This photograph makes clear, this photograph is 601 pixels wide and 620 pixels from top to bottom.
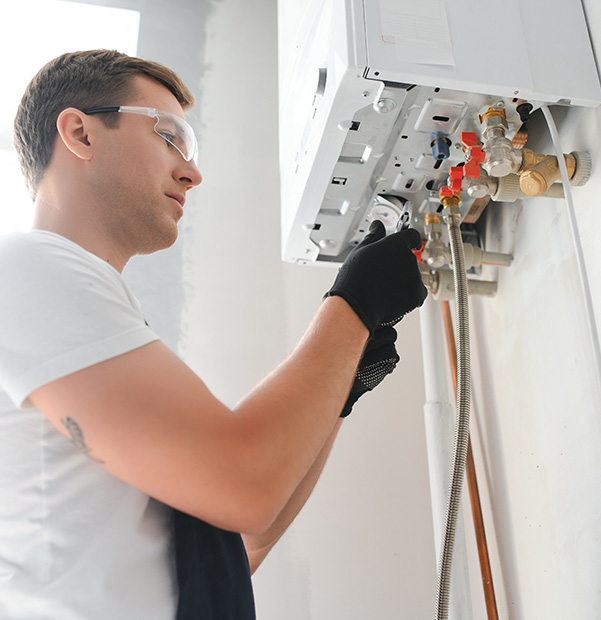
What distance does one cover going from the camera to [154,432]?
514mm

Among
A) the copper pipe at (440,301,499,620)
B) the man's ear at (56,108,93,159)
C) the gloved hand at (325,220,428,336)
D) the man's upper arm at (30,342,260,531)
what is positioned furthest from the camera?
the copper pipe at (440,301,499,620)

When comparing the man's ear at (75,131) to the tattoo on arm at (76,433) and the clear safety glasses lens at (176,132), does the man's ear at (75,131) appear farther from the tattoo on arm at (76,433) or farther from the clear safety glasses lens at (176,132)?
the tattoo on arm at (76,433)

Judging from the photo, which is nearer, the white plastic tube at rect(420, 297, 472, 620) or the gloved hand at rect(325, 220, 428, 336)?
the gloved hand at rect(325, 220, 428, 336)

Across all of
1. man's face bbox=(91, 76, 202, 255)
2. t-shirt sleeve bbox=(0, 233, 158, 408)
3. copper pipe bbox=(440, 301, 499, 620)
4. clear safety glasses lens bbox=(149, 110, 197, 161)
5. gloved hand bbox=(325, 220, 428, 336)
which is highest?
clear safety glasses lens bbox=(149, 110, 197, 161)

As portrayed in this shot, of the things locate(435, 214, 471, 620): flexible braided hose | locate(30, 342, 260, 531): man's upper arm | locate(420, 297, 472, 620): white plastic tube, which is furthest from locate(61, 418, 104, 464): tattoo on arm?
locate(420, 297, 472, 620): white plastic tube

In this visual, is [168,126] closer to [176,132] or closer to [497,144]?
[176,132]

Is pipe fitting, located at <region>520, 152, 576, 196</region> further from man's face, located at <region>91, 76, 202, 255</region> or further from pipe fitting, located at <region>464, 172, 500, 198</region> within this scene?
man's face, located at <region>91, 76, 202, 255</region>

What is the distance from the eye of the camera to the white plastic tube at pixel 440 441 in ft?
3.56

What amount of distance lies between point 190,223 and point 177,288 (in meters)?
0.18

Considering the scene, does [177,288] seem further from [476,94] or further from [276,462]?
[276,462]

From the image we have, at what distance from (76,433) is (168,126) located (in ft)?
1.59

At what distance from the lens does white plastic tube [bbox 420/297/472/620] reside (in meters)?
1.09

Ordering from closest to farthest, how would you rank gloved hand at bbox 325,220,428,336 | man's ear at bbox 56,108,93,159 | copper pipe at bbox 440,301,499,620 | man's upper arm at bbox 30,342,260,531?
man's upper arm at bbox 30,342,260,531
gloved hand at bbox 325,220,428,336
man's ear at bbox 56,108,93,159
copper pipe at bbox 440,301,499,620

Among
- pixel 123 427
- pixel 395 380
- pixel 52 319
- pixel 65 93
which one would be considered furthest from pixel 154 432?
pixel 395 380
